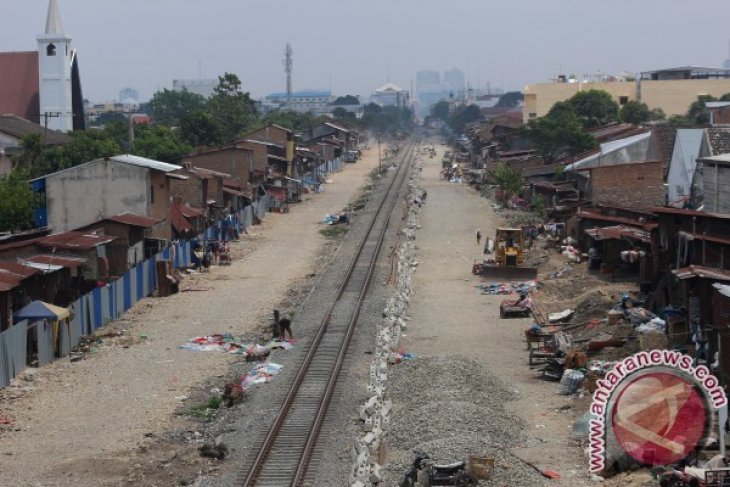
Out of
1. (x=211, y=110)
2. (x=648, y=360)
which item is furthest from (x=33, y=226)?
(x=211, y=110)

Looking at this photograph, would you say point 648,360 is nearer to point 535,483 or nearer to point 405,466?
point 535,483

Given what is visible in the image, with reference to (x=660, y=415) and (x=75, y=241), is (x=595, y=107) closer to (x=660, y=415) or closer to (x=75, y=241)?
(x=75, y=241)

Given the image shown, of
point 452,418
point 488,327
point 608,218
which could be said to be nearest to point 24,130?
point 608,218

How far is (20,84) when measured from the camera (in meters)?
88.4

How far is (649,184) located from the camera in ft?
141

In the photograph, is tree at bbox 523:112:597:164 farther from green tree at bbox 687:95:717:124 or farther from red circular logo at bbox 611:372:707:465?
red circular logo at bbox 611:372:707:465

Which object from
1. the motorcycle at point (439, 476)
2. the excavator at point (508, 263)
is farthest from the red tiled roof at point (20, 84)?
the motorcycle at point (439, 476)

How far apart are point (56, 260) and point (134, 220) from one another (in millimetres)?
6032

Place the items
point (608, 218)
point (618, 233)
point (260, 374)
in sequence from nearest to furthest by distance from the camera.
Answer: point (260, 374) < point (618, 233) < point (608, 218)

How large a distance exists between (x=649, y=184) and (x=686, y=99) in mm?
50845

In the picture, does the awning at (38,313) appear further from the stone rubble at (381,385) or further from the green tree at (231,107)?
the green tree at (231,107)

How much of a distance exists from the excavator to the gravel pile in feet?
40.9

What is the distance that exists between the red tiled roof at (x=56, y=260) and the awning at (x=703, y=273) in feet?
47.0

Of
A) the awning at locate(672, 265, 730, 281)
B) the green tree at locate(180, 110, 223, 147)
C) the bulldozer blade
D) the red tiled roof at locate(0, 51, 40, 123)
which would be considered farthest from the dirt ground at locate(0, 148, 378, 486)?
the red tiled roof at locate(0, 51, 40, 123)
